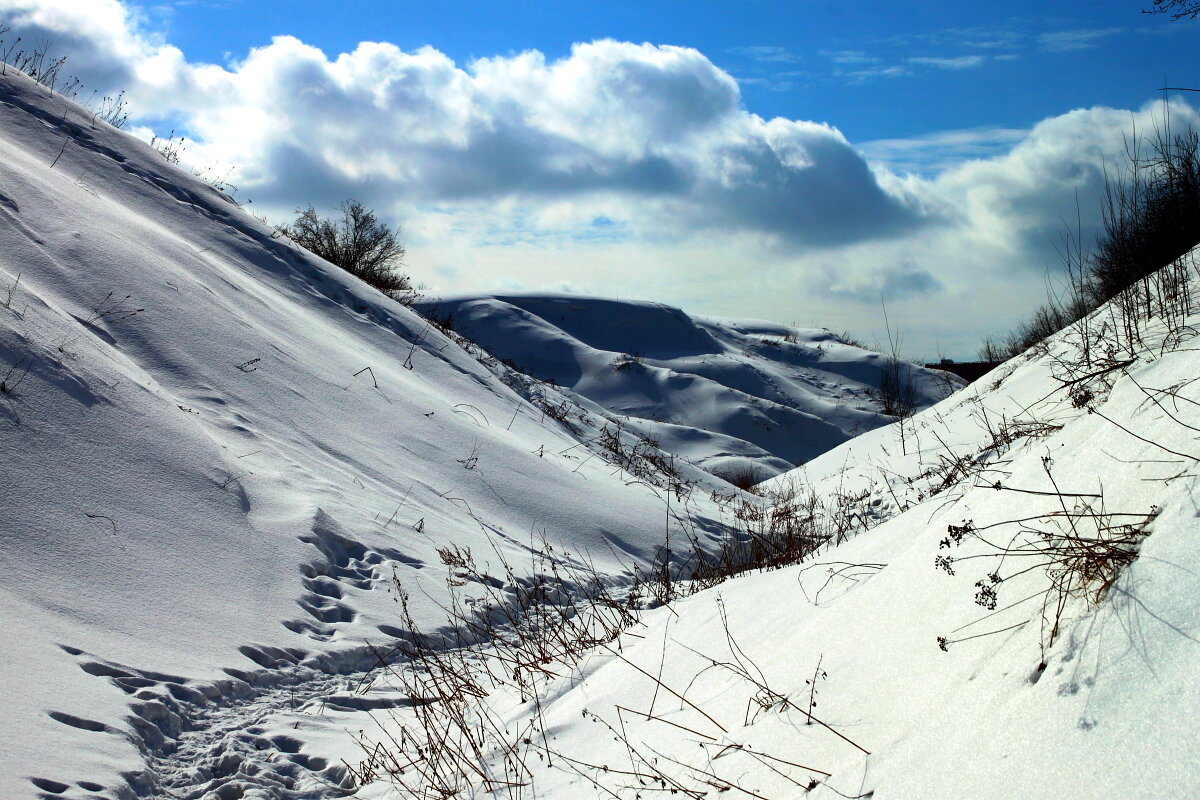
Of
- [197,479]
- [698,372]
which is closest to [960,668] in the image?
[197,479]

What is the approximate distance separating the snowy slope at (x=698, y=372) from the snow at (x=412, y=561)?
642cm

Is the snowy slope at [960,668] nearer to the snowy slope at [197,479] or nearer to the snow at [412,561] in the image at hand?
the snow at [412,561]

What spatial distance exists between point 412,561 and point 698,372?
17.1 m

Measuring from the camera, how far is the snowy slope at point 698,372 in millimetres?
18219

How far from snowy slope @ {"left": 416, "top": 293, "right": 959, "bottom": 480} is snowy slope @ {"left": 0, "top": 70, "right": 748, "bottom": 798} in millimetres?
5782

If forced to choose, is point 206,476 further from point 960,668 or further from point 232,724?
point 960,668

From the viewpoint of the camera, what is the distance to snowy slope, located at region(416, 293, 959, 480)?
1822cm

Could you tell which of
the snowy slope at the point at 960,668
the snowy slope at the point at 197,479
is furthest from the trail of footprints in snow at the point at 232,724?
the snowy slope at the point at 960,668

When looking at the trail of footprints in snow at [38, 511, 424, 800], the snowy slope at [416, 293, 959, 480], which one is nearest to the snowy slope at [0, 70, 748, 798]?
the trail of footprints in snow at [38, 511, 424, 800]

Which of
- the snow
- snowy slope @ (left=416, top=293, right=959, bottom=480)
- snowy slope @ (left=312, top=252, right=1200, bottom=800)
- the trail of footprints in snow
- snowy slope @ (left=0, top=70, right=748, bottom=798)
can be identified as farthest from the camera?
snowy slope @ (left=416, top=293, right=959, bottom=480)

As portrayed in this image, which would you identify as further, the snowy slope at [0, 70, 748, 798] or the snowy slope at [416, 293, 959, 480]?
the snowy slope at [416, 293, 959, 480]

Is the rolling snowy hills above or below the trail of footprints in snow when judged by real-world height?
above

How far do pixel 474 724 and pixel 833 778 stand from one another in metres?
1.94

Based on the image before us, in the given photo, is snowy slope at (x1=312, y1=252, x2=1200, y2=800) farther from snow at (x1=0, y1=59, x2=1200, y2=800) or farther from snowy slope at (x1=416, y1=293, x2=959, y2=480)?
snowy slope at (x1=416, y1=293, x2=959, y2=480)
